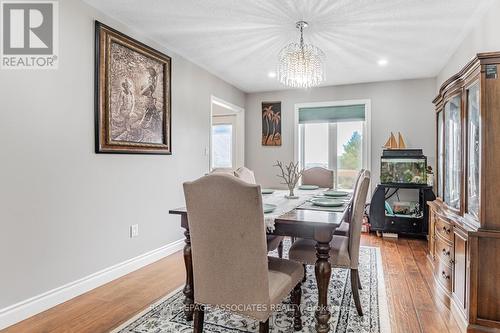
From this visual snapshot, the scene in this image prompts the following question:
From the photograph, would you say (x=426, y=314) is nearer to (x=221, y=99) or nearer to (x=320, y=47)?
(x=320, y=47)

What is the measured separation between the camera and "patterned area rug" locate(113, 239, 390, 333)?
1.95 meters

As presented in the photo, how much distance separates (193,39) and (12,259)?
2545 millimetres

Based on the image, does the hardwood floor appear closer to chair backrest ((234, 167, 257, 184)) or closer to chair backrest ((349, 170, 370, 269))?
chair backrest ((349, 170, 370, 269))

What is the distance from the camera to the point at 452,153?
2.56m

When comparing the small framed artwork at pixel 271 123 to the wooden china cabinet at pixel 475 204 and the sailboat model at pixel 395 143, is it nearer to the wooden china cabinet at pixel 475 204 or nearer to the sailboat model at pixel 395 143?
the sailboat model at pixel 395 143

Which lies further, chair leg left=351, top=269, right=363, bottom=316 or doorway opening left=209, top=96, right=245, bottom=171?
doorway opening left=209, top=96, right=245, bottom=171

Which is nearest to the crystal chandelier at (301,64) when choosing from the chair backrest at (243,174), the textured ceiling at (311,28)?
the textured ceiling at (311,28)

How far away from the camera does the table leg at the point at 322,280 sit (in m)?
1.77

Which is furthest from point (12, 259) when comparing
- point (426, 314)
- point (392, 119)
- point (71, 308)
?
point (392, 119)

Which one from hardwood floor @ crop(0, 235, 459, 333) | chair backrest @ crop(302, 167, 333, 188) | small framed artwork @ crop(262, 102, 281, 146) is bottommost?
hardwood floor @ crop(0, 235, 459, 333)

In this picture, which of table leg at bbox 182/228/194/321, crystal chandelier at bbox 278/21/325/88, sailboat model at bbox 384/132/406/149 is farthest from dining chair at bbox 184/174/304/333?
sailboat model at bbox 384/132/406/149

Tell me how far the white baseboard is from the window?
10.5 feet

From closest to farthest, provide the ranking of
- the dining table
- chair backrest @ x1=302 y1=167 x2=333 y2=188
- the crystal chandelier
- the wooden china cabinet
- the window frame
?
1. the dining table
2. the wooden china cabinet
3. the crystal chandelier
4. chair backrest @ x1=302 y1=167 x2=333 y2=188
5. the window frame

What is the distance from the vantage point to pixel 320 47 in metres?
3.43
